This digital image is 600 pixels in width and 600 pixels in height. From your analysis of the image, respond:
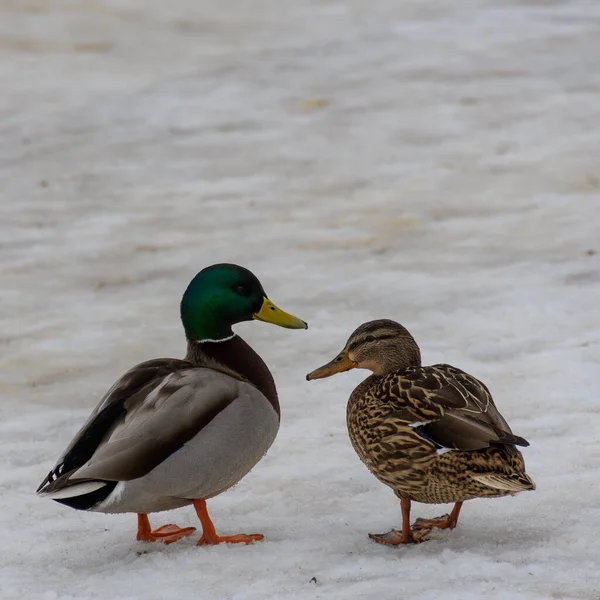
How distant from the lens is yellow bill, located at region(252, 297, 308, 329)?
427 cm

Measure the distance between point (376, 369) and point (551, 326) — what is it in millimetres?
2094

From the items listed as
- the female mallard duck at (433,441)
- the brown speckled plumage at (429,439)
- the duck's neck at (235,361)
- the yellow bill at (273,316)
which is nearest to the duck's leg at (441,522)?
the female mallard duck at (433,441)

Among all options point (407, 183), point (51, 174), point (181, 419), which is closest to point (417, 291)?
point (407, 183)

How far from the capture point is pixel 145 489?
3604 mm

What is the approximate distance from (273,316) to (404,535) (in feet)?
3.39

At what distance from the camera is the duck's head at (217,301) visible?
413cm

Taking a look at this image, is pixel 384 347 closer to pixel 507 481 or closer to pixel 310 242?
pixel 507 481

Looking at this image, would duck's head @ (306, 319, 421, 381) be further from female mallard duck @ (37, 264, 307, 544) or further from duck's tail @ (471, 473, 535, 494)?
duck's tail @ (471, 473, 535, 494)

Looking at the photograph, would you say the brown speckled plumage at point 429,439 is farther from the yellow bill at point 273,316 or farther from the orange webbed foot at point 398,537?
the yellow bill at point 273,316

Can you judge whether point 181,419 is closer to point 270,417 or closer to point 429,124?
point 270,417

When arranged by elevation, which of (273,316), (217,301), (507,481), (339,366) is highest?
(217,301)

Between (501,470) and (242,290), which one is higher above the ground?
(242,290)

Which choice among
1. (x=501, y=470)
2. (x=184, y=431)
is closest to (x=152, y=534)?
(x=184, y=431)

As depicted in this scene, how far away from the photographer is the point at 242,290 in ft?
13.7
